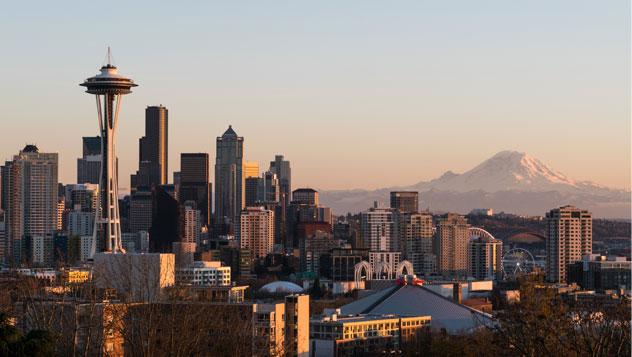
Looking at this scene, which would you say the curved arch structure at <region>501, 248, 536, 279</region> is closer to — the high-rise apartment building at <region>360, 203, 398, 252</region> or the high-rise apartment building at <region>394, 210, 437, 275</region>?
the high-rise apartment building at <region>394, 210, 437, 275</region>

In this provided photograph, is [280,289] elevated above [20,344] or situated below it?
below

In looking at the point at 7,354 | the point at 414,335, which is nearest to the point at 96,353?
the point at 7,354

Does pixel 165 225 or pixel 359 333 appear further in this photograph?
pixel 165 225

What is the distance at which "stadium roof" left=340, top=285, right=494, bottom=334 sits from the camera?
8800 centimetres

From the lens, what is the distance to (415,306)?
3622 inches

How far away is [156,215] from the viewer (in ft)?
647

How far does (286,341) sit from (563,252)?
9562 centimetres

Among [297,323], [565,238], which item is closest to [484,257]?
[565,238]

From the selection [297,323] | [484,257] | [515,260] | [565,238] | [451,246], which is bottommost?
[297,323]

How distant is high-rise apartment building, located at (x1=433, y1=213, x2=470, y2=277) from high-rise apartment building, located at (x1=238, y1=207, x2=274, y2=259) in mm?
18831

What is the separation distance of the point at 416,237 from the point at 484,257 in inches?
564

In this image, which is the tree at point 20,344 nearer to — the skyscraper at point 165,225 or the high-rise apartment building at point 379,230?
the skyscraper at point 165,225

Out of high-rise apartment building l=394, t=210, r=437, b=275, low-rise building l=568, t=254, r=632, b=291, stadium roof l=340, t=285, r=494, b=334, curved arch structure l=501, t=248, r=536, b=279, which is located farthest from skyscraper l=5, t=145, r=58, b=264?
stadium roof l=340, t=285, r=494, b=334

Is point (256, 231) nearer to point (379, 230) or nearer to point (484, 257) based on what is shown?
point (379, 230)
